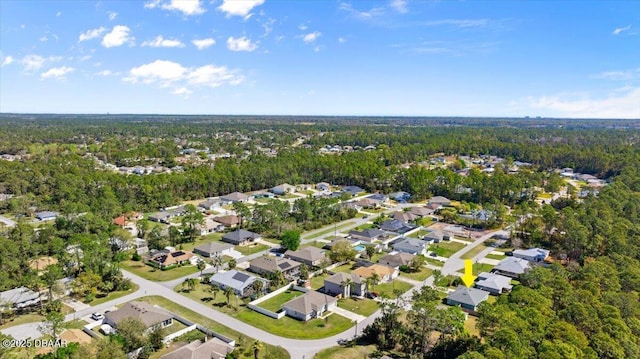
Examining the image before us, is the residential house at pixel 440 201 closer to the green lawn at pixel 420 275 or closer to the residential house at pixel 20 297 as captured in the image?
the green lawn at pixel 420 275

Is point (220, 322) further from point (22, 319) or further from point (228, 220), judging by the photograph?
point (228, 220)

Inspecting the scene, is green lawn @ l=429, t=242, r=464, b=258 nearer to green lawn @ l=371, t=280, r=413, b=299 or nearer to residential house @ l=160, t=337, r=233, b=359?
green lawn @ l=371, t=280, r=413, b=299

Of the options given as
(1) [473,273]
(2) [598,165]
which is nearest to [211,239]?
(1) [473,273]

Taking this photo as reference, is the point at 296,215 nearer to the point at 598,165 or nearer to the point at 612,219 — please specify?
the point at 612,219

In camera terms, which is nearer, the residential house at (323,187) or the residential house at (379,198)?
the residential house at (379,198)

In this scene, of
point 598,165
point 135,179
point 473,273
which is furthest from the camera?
point 598,165

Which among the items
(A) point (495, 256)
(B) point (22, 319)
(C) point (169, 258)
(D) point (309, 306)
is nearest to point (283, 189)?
(C) point (169, 258)

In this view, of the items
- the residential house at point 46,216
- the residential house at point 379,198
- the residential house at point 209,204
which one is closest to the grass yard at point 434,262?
the residential house at point 379,198
